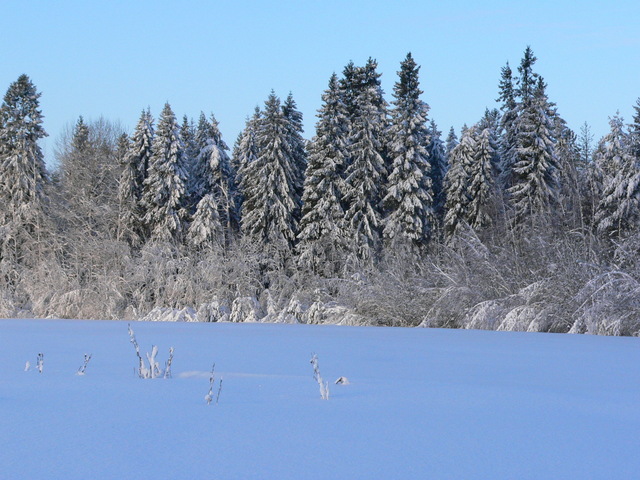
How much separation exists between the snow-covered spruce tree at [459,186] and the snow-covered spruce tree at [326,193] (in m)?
6.14

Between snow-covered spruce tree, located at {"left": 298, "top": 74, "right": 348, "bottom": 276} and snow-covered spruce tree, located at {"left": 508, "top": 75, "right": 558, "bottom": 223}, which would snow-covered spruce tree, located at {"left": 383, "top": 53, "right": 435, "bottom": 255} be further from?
snow-covered spruce tree, located at {"left": 508, "top": 75, "right": 558, "bottom": 223}

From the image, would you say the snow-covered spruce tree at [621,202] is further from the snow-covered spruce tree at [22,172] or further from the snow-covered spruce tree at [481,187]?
the snow-covered spruce tree at [22,172]

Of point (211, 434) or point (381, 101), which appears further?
point (381, 101)

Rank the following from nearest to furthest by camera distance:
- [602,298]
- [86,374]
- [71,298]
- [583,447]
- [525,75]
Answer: [583,447] < [86,374] < [602,298] < [71,298] < [525,75]

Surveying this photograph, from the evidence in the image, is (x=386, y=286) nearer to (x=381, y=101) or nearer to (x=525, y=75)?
(x=381, y=101)

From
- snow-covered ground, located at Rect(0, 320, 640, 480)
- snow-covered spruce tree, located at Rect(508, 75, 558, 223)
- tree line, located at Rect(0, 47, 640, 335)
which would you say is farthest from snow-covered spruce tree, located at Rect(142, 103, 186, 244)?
snow-covered ground, located at Rect(0, 320, 640, 480)

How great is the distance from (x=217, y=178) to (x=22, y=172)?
10.3 metres

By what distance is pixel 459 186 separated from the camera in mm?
37656

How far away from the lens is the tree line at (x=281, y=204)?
101 ft

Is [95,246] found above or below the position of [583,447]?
above

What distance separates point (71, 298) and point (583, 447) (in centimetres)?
2992

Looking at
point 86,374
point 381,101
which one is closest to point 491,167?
point 381,101

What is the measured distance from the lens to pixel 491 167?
38188 millimetres

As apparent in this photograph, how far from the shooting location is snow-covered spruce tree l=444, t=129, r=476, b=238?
122 feet
